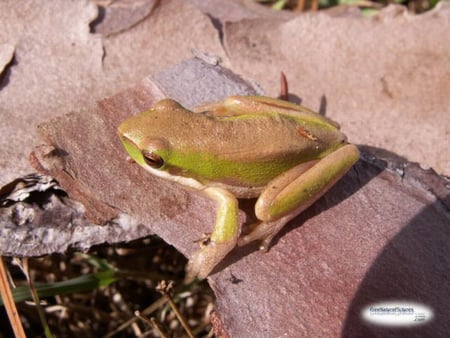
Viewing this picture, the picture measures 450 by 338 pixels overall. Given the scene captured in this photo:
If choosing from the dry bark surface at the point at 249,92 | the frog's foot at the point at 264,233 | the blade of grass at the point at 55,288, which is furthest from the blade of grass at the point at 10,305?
the frog's foot at the point at 264,233

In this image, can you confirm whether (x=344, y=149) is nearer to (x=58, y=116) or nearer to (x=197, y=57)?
(x=197, y=57)

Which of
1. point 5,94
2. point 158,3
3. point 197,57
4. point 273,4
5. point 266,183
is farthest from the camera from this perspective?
point 273,4

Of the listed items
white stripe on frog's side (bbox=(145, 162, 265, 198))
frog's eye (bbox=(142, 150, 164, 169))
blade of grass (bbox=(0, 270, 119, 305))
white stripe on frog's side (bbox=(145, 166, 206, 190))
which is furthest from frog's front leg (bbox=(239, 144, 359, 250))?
blade of grass (bbox=(0, 270, 119, 305))

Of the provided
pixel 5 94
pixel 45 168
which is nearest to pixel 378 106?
pixel 45 168

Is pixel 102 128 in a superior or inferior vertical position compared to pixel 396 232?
superior

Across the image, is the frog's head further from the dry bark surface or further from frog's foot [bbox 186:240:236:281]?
frog's foot [bbox 186:240:236:281]

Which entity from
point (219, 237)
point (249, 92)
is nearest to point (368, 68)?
point (249, 92)
